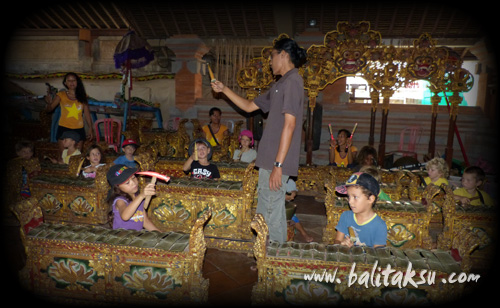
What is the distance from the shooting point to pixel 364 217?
9.36 feet

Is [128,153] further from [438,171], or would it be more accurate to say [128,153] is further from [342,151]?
[438,171]

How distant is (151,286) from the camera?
234 cm

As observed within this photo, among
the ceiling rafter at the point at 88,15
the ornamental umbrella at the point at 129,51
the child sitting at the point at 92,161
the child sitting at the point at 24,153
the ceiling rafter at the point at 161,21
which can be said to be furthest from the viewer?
the ceiling rafter at the point at 88,15

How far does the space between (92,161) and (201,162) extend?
1.76m

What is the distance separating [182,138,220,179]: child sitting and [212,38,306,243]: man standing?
5.81 feet

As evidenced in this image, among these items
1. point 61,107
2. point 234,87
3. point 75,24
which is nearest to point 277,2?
point 234,87

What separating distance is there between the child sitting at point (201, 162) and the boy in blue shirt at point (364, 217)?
241 cm

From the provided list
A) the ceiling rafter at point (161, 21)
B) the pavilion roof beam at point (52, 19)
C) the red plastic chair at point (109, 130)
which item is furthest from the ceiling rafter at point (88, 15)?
the red plastic chair at point (109, 130)

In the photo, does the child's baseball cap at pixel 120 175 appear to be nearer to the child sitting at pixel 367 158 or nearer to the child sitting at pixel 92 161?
the child sitting at pixel 92 161

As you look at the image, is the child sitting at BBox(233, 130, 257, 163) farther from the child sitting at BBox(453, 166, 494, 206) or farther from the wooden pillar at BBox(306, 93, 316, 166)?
the child sitting at BBox(453, 166, 494, 206)

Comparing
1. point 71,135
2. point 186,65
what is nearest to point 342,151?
point 71,135

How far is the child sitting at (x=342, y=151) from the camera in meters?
6.83

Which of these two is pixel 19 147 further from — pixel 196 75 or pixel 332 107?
pixel 332 107

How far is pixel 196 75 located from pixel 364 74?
5.72 meters
